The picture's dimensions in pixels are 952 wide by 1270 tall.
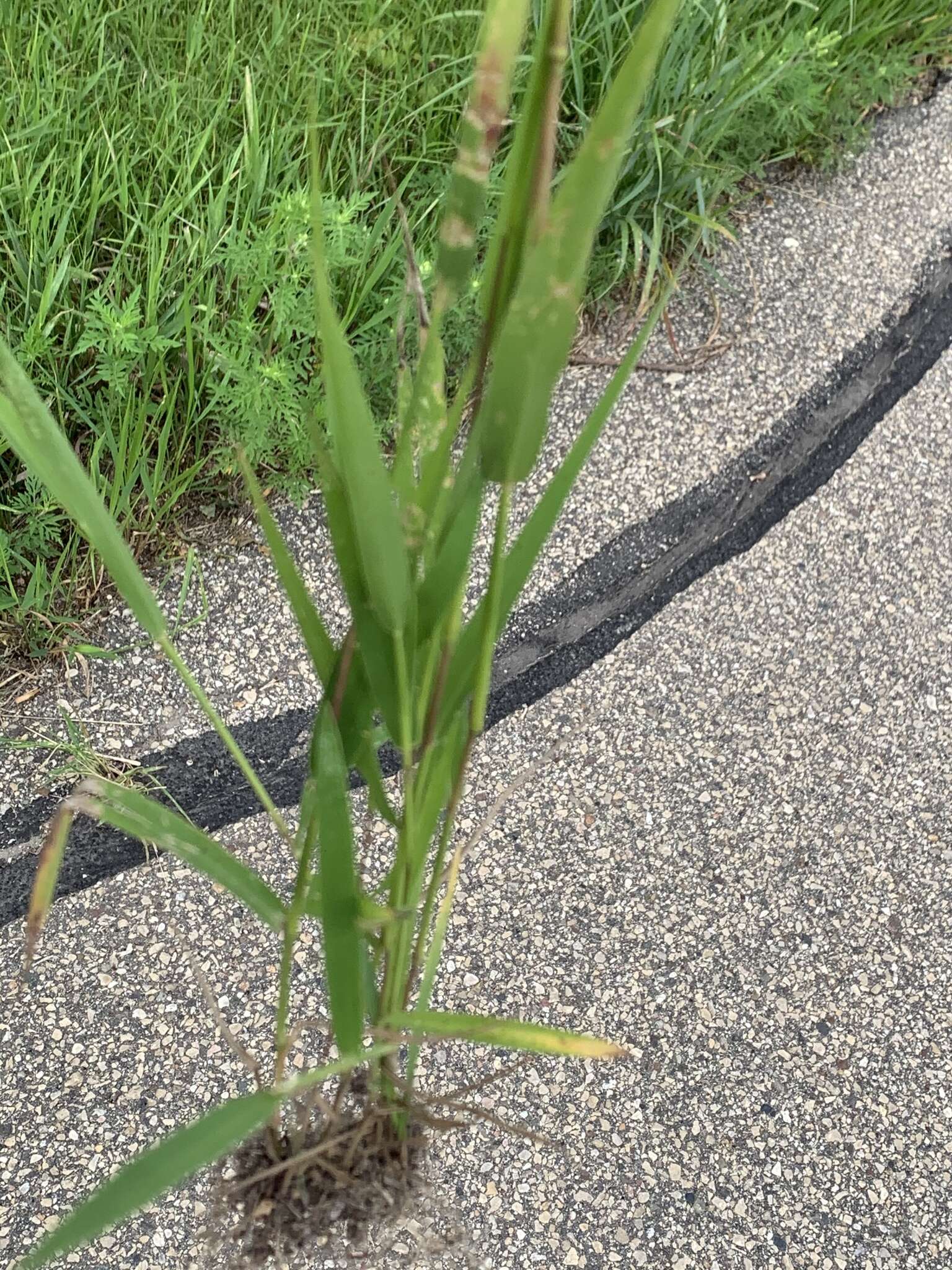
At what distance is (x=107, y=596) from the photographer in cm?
147

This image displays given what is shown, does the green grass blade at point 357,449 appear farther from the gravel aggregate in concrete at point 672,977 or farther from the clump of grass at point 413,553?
the gravel aggregate in concrete at point 672,977

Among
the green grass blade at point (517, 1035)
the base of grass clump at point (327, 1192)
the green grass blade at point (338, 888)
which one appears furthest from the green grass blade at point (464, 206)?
the base of grass clump at point (327, 1192)

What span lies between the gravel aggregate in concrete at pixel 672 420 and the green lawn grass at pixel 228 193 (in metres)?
0.10

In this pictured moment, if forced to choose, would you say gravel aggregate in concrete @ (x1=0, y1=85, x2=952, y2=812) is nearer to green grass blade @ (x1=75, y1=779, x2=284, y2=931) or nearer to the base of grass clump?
the base of grass clump

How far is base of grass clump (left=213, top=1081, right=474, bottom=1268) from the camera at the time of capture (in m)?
1.04

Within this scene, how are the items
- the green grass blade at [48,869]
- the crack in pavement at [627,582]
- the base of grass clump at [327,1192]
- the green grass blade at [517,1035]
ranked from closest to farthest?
the green grass blade at [48,869] → the green grass blade at [517,1035] → the base of grass clump at [327,1192] → the crack in pavement at [627,582]

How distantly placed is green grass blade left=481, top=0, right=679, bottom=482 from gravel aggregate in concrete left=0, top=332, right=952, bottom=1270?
890 mm

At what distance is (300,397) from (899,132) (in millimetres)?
1494

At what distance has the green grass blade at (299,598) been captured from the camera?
2.31 feet

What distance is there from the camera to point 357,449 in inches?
21.6

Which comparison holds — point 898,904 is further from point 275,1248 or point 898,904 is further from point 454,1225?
point 275,1248

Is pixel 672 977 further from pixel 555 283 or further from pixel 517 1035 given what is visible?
pixel 555 283

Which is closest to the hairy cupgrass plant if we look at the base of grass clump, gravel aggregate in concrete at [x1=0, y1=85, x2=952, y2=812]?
the base of grass clump

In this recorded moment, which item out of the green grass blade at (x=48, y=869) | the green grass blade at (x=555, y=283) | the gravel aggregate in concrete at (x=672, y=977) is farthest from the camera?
the gravel aggregate in concrete at (x=672, y=977)
